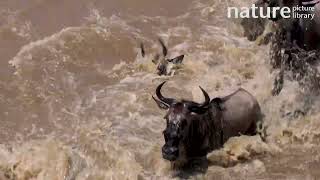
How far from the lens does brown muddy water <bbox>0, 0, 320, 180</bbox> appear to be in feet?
30.6

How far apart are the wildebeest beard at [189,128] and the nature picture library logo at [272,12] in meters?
3.18

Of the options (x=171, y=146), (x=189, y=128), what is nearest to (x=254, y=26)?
(x=189, y=128)

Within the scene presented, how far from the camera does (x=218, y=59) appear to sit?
12.0 m

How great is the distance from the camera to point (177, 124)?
8805mm

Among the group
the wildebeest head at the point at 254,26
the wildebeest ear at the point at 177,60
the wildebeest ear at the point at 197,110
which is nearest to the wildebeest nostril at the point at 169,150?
the wildebeest ear at the point at 197,110

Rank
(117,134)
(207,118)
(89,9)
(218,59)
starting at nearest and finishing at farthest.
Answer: (207,118) < (117,134) < (218,59) < (89,9)

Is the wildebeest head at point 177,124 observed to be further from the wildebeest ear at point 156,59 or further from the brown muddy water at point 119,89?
the wildebeest ear at point 156,59

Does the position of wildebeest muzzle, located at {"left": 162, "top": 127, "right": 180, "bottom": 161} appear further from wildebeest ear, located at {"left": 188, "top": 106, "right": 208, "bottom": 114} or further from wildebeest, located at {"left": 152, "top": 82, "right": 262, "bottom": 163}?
wildebeest ear, located at {"left": 188, "top": 106, "right": 208, "bottom": 114}

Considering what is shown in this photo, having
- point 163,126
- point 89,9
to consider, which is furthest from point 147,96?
point 89,9

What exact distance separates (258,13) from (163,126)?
420cm

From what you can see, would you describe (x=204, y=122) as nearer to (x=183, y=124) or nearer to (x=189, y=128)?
(x=189, y=128)

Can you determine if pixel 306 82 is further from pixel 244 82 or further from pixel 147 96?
pixel 147 96

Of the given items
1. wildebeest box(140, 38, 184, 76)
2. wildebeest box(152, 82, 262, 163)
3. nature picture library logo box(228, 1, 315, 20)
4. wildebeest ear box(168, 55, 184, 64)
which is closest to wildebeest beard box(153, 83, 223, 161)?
wildebeest box(152, 82, 262, 163)

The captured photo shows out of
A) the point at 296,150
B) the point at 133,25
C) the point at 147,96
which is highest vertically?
the point at 133,25
